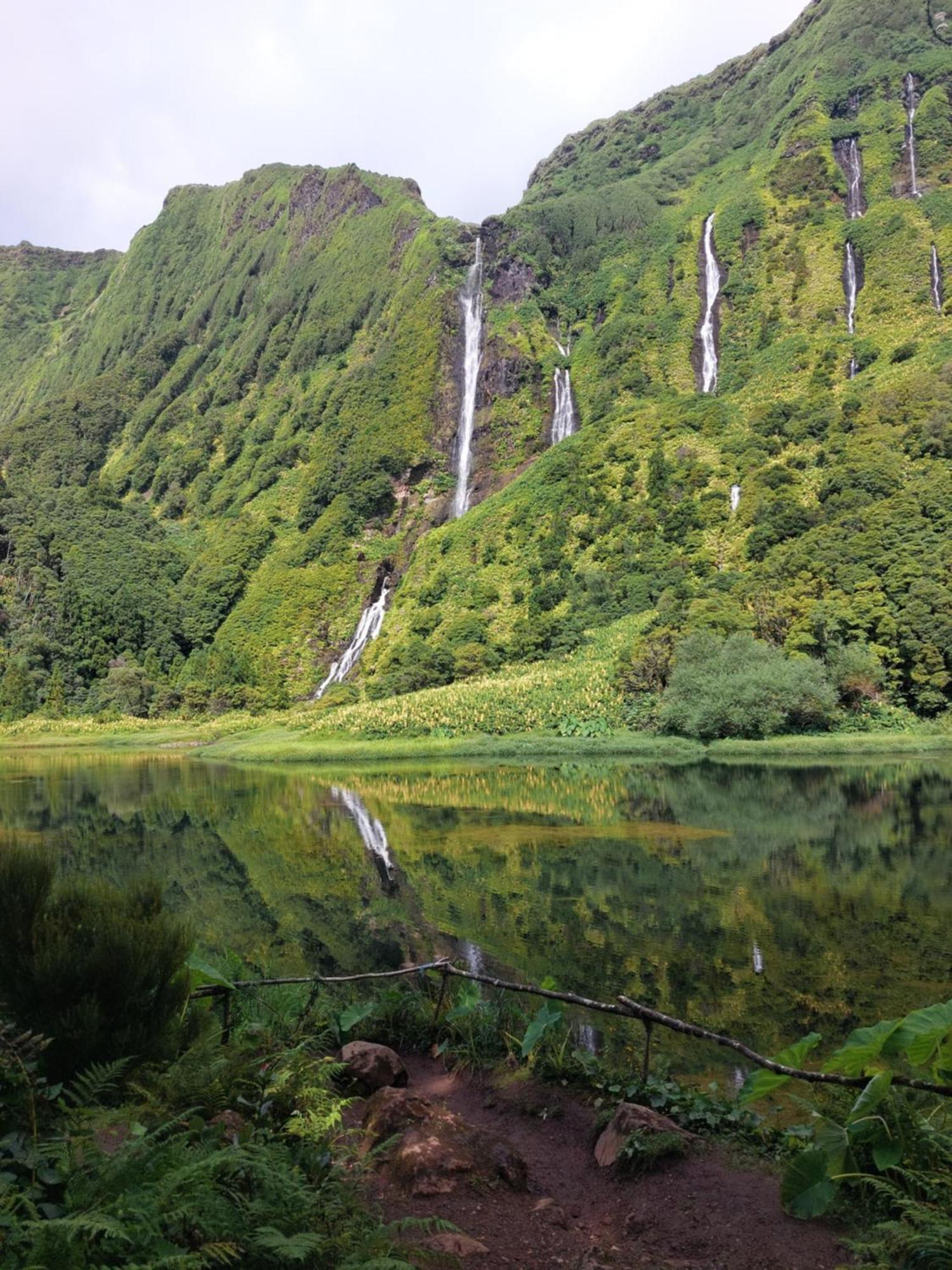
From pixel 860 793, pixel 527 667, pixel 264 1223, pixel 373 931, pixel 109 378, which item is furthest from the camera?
pixel 109 378

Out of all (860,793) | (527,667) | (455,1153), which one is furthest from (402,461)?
(455,1153)

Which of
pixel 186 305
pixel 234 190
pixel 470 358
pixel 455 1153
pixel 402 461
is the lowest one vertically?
pixel 455 1153

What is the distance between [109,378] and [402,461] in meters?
82.0

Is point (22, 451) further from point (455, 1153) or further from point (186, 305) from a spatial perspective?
point (455, 1153)

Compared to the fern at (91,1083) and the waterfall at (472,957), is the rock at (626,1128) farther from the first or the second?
the waterfall at (472,957)

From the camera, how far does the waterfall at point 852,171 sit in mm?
84875

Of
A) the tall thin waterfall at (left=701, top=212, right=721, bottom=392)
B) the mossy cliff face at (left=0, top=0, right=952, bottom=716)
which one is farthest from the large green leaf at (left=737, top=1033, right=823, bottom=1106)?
the tall thin waterfall at (left=701, top=212, right=721, bottom=392)

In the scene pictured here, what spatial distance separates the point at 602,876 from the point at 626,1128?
1052cm

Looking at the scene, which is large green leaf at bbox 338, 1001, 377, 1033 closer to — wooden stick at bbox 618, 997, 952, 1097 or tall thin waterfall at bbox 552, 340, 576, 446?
wooden stick at bbox 618, 997, 952, 1097

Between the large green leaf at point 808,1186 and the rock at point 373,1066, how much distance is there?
3712 millimetres

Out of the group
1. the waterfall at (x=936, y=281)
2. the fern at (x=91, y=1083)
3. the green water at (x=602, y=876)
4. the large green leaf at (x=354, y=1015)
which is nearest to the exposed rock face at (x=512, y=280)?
the waterfall at (x=936, y=281)

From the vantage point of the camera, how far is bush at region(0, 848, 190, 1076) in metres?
5.47

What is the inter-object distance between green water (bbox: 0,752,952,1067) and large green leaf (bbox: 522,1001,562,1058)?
86.1 inches

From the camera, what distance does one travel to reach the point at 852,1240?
459cm
